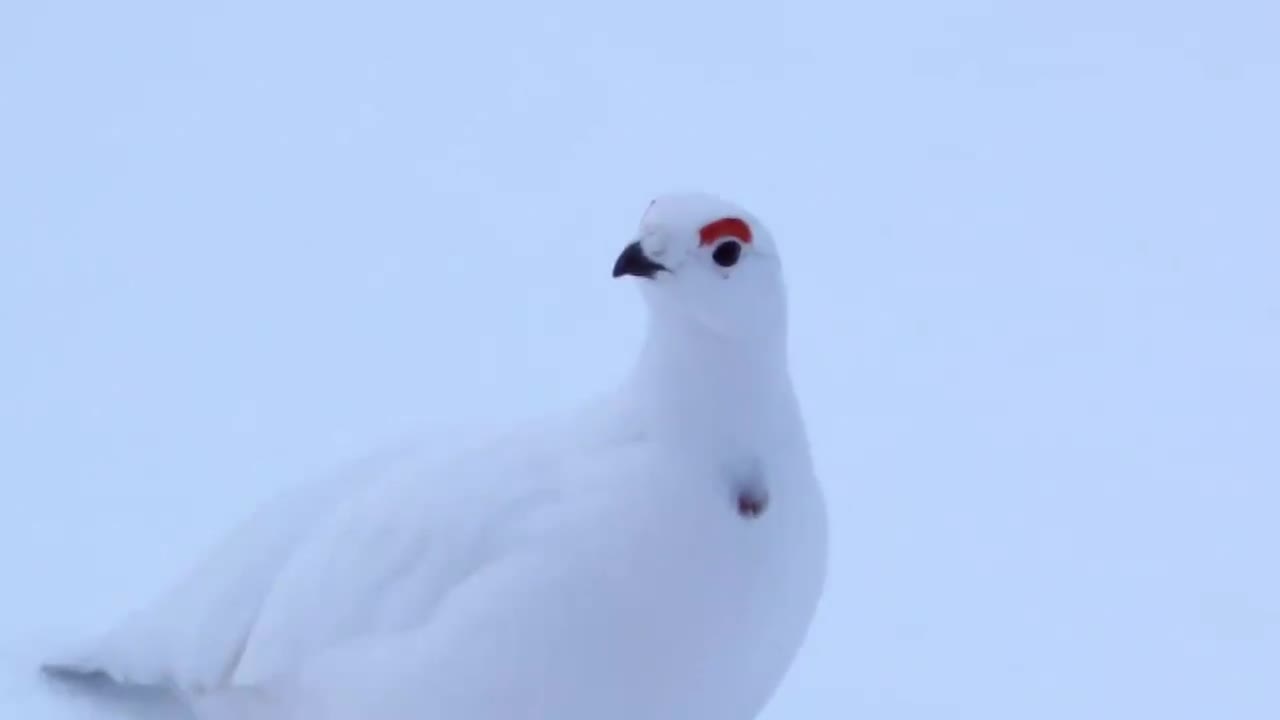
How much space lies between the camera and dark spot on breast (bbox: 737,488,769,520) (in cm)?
168

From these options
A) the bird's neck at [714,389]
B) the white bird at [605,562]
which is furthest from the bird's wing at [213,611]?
the bird's neck at [714,389]

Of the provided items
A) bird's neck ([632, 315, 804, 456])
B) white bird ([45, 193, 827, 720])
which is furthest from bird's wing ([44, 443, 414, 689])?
bird's neck ([632, 315, 804, 456])

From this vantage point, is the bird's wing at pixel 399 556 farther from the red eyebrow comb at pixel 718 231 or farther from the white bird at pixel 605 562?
the red eyebrow comb at pixel 718 231

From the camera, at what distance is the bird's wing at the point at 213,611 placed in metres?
1.82

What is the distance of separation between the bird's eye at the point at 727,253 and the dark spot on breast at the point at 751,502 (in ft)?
0.79

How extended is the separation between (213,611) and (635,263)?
2.21 feet

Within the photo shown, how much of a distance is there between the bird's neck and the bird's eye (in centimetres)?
9

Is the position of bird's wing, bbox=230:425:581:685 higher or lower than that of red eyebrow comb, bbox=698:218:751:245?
lower

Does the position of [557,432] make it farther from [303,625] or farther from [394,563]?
[303,625]

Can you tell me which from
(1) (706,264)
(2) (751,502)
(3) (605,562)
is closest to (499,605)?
(3) (605,562)

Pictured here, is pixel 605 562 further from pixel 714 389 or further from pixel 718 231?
pixel 718 231

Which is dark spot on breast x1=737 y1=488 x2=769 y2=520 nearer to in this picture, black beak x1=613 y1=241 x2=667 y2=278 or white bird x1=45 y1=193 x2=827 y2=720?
white bird x1=45 y1=193 x2=827 y2=720

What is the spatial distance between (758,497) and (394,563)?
40 centimetres

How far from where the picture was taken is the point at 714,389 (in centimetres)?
170
